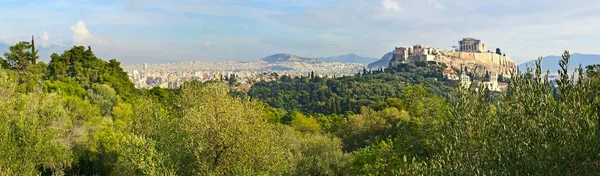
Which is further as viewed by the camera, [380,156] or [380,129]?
[380,129]

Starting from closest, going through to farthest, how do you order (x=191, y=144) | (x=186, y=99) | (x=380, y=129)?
(x=191, y=144), (x=186, y=99), (x=380, y=129)

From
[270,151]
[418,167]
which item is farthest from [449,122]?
[270,151]

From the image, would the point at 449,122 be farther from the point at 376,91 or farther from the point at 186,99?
the point at 376,91

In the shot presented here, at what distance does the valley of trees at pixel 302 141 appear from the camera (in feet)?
29.1

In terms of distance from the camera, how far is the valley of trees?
8.86 m

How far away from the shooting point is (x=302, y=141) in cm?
3216

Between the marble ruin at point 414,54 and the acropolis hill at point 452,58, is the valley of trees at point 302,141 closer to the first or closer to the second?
the acropolis hill at point 452,58

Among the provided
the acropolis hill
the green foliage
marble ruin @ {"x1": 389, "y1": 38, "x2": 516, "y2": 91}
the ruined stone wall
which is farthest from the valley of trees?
the ruined stone wall

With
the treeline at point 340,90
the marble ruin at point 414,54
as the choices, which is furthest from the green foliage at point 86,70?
the marble ruin at point 414,54

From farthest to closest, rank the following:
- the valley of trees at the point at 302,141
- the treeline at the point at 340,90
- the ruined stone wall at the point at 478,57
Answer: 1. the ruined stone wall at the point at 478,57
2. the treeline at the point at 340,90
3. the valley of trees at the point at 302,141

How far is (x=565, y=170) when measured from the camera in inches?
332

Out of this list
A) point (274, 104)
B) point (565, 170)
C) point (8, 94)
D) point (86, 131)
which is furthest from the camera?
point (274, 104)

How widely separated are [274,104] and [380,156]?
87333 millimetres

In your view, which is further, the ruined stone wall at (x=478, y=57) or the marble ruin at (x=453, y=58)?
the ruined stone wall at (x=478, y=57)
